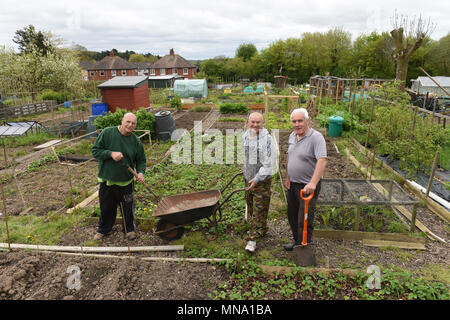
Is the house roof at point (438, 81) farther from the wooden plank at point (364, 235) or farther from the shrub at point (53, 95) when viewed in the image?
the shrub at point (53, 95)

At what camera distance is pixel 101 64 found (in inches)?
1857

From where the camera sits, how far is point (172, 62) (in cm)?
4847

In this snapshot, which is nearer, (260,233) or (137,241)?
(260,233)

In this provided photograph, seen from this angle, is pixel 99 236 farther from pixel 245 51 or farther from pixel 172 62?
pixel 245 51

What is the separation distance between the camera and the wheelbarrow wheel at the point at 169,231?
Result: 3.87 metres

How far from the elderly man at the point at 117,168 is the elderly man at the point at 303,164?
1931 mm

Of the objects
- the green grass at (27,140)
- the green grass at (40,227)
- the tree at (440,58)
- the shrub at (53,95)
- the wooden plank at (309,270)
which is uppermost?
the tree at (440,58)

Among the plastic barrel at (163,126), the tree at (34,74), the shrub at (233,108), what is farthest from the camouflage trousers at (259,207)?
the tree at (34,74)

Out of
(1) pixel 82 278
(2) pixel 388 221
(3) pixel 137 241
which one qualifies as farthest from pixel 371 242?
(1) pixel 82 278

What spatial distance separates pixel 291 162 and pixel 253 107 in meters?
15.5

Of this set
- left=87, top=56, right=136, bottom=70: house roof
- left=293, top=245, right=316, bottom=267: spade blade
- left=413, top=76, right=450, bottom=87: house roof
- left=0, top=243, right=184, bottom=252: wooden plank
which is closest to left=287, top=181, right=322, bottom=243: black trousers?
left=293, top=245, right=316, bottom=267: spade blade

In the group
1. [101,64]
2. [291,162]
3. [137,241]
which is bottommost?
[137,241]

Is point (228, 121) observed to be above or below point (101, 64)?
below

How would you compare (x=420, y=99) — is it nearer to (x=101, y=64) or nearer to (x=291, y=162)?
(x=291, y=162)
